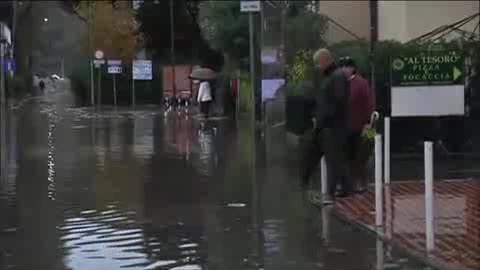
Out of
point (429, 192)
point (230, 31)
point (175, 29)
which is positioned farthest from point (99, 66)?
point (429, 192)

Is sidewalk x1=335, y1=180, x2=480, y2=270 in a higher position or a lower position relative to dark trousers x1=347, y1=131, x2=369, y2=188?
lower

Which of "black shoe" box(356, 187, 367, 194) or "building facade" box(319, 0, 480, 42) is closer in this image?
"black shoe" box(356, 187, 367, 194)

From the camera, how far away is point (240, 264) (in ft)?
27.7

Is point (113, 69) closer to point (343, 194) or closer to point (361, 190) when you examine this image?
point (361, 190)

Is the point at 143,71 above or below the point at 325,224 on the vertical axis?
above

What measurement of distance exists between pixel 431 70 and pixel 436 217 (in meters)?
6.27

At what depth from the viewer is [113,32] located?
5550 cm

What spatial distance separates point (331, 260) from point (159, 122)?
79.1 ft

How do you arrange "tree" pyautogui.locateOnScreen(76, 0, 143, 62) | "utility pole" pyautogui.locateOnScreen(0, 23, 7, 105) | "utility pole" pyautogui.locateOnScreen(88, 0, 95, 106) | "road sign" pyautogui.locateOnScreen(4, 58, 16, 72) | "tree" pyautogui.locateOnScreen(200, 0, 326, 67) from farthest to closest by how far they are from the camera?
"road sign" pyautogui.locateOnScreen(4, 58, 16, 72)
"tree" pyautogui.locateOnScreen(76, 0, 143, 62)
"utility pole" pyautogui.locateOnScreen(0, 23, 7, 105)
"utility pole" pyautogui.locateOnScreen(88, 0, 95, 106)
"tree" pyautogui.locateOnScreen(200, 0, 326, 67)

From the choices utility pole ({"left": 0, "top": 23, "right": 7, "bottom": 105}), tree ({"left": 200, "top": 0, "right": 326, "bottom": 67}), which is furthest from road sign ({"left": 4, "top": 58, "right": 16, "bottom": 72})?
tree ({"left": 200, "top": 0, "right": 326, "bottom": 67})

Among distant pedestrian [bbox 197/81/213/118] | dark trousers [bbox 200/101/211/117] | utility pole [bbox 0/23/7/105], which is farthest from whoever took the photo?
utility pole [bbox 0/23/7/105]

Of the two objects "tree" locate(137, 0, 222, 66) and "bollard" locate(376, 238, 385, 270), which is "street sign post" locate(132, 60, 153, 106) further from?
"bollard" locate(376, 238, 385, 270)

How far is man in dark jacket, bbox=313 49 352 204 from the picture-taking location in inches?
471

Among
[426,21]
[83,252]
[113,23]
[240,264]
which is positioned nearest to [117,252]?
[83,252]
